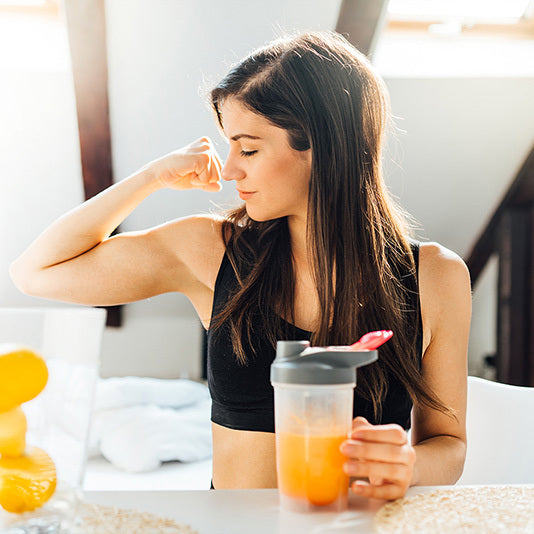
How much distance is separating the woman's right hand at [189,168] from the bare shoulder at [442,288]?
390mm

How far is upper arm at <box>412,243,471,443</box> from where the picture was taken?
3.58 ft

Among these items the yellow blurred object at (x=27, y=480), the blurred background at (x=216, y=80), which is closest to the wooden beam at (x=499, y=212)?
the blurred background at (x=216, y=80)

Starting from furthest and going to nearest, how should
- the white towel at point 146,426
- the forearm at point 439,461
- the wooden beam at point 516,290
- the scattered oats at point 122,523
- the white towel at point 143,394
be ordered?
Result: the wooden beam at point 516,290
the white towel at point 143,394
the white towel at point 146,426
the forearm at point 439,461
the scattered oats at point 122,523

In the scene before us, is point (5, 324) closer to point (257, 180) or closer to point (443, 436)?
point (257, 180)

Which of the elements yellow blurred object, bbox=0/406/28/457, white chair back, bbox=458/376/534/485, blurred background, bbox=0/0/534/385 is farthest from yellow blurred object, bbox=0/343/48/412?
blurred background, bbox=0/0/534/385

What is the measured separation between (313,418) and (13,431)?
262mm

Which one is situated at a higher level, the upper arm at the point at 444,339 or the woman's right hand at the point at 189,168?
the woman's right hand at the point at 189,168

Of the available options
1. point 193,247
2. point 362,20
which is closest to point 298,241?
point 193,247

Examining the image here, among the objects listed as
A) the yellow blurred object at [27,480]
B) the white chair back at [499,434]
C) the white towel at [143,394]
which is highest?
the yellow blurred object at [27,480]

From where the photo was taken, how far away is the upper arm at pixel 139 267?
1.17 meters

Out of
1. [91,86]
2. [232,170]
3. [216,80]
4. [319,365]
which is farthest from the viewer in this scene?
[91,86]

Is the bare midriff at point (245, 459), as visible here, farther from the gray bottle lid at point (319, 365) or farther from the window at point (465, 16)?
the window at point (465, 16)

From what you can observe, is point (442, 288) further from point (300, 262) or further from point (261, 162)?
point (261, 162)

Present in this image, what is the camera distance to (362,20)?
289cm
